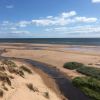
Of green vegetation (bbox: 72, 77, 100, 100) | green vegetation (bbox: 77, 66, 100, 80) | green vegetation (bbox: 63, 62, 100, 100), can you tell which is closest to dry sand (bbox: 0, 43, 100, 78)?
green vegetation (bbox: 77, 66, 100, 80)

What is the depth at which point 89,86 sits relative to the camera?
2334 centimetres

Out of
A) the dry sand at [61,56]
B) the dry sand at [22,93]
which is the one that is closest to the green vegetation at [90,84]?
the dry sand at [61,56]

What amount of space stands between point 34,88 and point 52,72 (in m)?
10.5

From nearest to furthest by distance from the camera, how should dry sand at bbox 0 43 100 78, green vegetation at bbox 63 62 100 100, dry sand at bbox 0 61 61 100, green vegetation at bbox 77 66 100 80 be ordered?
1. dry sand at bbox 0 61 61 100
2. green vegetation at bbox 63 62 100 100
3. green vegetation at bbox 77 66 100 80
4. dry sand at bbox 0 43 100 78

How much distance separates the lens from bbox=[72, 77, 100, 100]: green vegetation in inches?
824

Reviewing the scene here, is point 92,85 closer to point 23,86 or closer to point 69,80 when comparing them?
point 69,80

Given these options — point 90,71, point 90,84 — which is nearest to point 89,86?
point 90,84

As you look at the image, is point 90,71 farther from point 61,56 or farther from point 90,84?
point 61,56

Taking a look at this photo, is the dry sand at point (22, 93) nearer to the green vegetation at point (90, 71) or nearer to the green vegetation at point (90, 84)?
the green vegetation at point (90, 84)

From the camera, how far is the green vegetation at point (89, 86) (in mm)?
20942

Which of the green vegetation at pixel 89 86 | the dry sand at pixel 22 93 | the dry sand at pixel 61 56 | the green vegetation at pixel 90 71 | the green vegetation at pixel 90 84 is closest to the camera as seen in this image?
the dry sand at pixel 22 93

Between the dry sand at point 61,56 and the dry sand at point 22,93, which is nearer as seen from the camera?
the dry sand at point 22,93

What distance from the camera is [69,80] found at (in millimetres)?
26500

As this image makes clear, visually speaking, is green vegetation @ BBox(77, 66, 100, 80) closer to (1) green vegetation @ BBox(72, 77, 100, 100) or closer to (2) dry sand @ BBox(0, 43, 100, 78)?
(2) dry sand @ BBox(0, 43, 100, 78)
